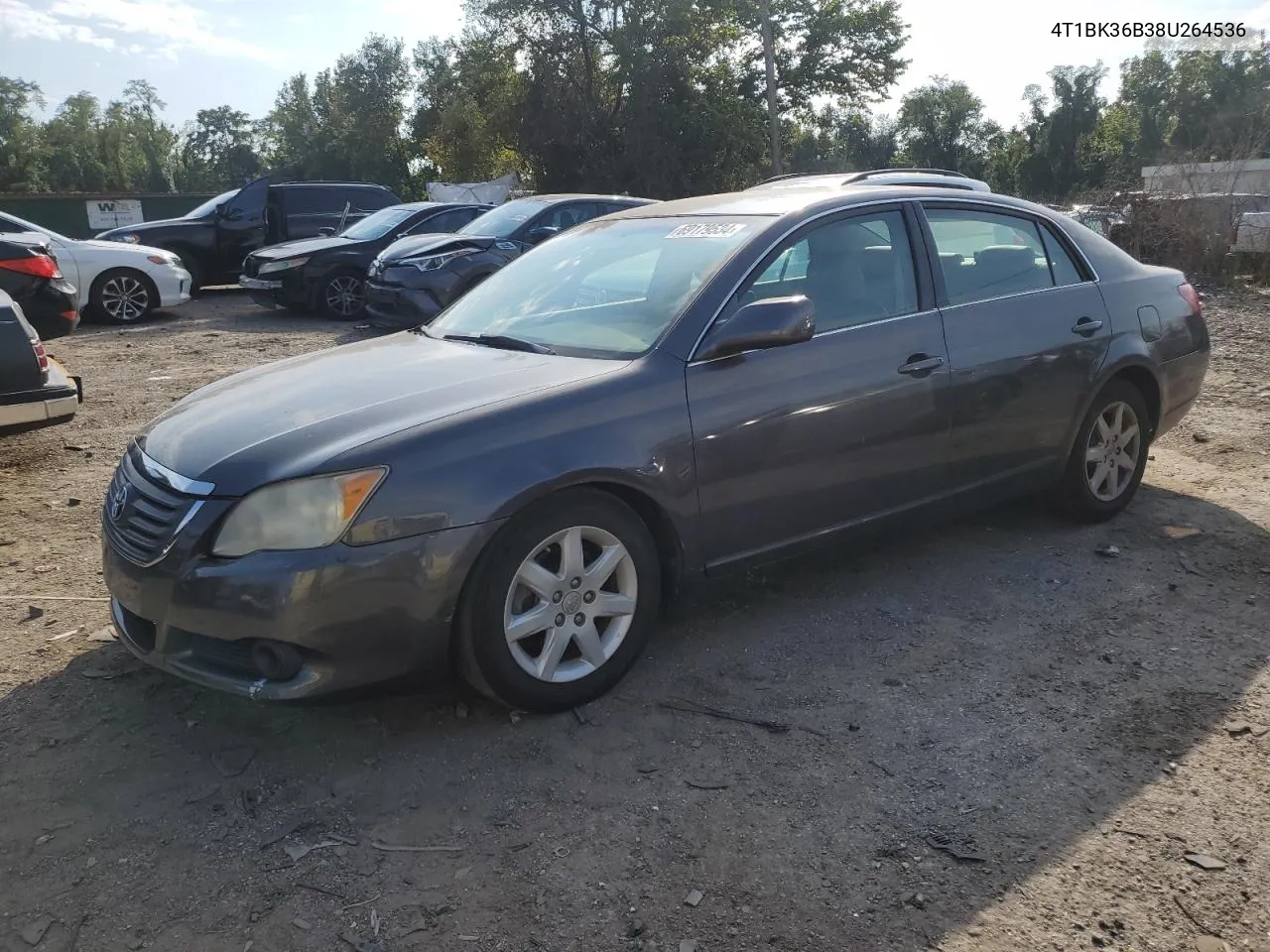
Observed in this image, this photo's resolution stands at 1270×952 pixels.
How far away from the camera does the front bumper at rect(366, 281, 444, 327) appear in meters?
10.5

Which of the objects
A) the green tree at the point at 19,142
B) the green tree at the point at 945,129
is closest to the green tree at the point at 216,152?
the green tree at the point at 19,142

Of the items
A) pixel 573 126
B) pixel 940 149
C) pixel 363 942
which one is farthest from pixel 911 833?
pixel 940 149

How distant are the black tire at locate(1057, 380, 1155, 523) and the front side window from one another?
1.26m

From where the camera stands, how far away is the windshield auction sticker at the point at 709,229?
3.97m

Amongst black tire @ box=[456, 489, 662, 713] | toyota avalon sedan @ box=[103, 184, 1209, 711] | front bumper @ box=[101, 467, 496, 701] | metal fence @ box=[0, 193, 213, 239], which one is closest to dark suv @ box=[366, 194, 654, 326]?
toyota avalon sedan @ box=[103, 184, 1209, 711]

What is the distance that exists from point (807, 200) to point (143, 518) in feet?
8.69

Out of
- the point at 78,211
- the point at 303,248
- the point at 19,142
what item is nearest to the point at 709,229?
the point at 303,248

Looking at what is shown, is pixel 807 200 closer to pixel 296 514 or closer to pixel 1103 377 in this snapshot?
pixel 1103 377

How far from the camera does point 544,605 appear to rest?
10.5 ft

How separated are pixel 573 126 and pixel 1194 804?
33.1m

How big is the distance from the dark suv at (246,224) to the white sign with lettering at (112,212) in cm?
2145

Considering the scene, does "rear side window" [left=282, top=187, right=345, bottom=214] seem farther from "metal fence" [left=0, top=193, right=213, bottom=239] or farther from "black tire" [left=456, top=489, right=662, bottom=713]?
"metal fence" [left=0, top=193, right=213, bottom=239]

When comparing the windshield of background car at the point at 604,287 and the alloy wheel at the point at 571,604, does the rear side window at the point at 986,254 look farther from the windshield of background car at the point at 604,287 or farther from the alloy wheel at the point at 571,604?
the alloy wheel at the point at 571,604

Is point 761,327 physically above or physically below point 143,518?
above
